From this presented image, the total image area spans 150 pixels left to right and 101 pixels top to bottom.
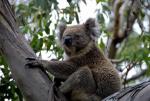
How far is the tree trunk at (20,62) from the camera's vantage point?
421 centimetres

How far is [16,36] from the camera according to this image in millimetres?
4543

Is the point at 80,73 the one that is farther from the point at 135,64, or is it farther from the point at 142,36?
the point at 142,36

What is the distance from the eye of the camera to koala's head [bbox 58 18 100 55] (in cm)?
584

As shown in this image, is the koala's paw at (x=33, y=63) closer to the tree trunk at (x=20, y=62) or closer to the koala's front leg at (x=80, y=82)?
the tree trunk at (x=20, y=62)

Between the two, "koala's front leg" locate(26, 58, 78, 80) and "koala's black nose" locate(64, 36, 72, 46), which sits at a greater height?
"koala's black nose" locate(64, 36, 72, 46)

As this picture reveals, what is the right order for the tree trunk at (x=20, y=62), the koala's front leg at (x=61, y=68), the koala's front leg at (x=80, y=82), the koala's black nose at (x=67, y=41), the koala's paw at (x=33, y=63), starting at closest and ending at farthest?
1. the tree trunk at (x=20, y=62)
2. the koala's paw at (x=33, y=63)
3. the koala's front leg at (x=80, y=82)
4. the koala's front leg at (x=61, y=68)
5. the koala's black nose at (x=67, y=41)

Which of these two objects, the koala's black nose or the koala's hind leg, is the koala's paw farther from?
the koala's black nose

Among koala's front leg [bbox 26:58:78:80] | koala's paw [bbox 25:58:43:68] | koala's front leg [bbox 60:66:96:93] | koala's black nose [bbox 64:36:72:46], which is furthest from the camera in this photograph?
koala's black nose [bbox 64:36:72:46]

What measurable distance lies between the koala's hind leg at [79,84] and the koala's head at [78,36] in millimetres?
735

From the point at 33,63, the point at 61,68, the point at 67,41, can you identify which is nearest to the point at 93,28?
the point at 67,41

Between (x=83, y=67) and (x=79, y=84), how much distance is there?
0.26 m

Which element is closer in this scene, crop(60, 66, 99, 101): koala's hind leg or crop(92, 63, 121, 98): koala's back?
crop(60, 66, 99, 101): koala's hind leg

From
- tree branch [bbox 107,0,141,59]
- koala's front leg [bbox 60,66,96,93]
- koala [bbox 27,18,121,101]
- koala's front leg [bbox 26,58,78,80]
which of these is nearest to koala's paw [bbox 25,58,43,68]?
koala [bbox 27,18,121,101]

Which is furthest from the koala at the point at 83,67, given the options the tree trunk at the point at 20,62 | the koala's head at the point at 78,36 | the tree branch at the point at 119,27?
the tree branch at the point at 119,27
